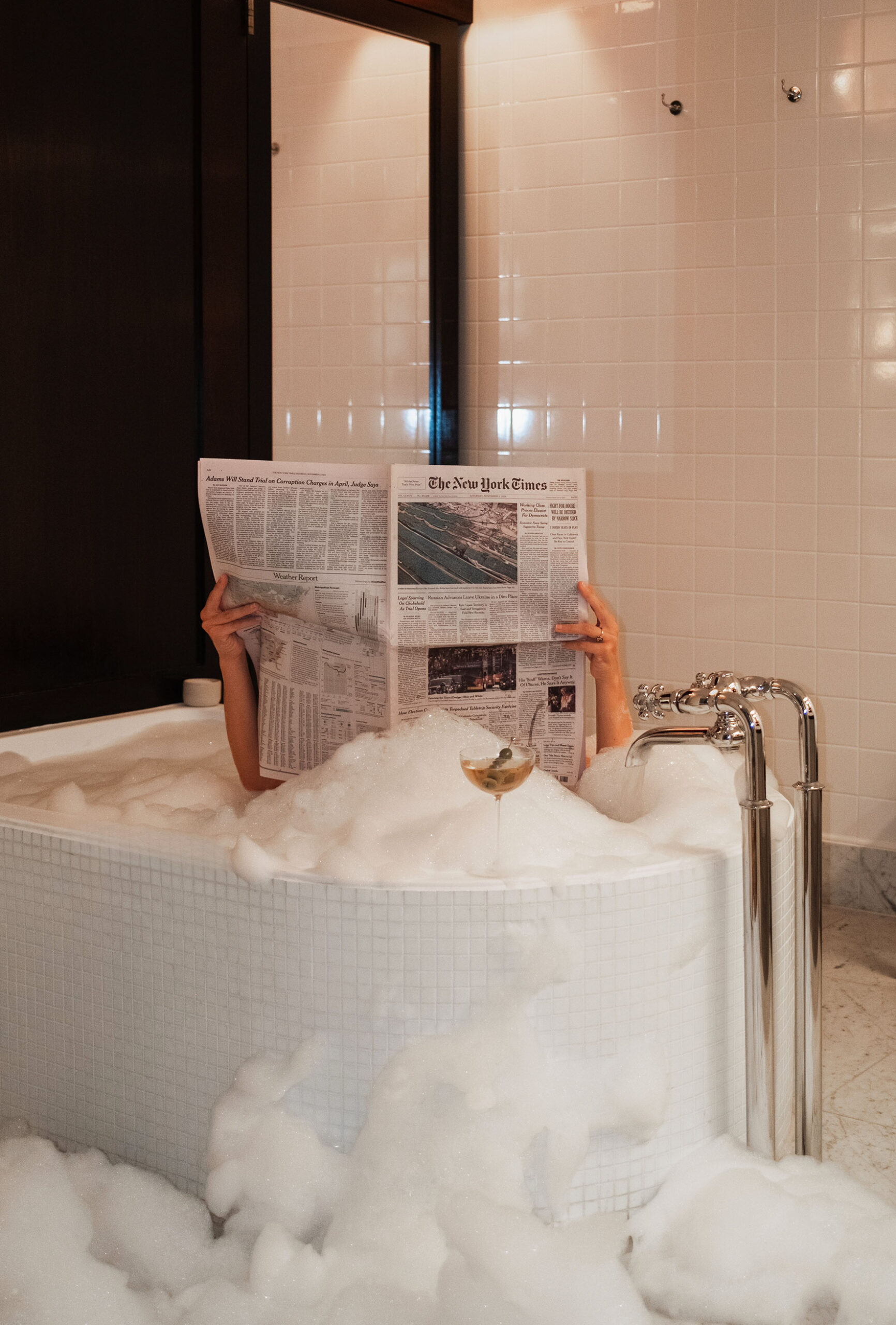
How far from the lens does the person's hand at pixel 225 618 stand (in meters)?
1.86

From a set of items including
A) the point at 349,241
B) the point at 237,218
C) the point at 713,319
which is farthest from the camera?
the point at 349,241

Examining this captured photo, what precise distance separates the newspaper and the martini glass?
29 cm

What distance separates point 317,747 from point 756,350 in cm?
160

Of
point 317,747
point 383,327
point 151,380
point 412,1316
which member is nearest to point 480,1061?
point 412,1316

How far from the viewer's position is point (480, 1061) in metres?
1.50

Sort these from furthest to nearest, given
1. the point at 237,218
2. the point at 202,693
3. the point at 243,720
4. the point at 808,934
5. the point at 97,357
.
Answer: the point at 237,218, the point at 202,693, the point at 97,357, the point at 243,720, the point at 808,934

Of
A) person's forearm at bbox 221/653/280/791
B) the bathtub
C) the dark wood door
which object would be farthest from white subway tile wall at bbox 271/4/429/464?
the bathtub

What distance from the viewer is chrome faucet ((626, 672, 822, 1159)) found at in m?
1.55

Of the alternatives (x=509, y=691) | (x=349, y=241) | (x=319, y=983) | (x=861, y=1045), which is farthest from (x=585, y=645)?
(x=349, y=241)

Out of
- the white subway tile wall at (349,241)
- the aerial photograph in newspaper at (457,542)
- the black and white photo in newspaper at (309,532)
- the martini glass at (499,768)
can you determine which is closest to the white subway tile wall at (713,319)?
the white subway tile wall at (349,241)

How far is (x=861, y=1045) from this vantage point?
2193 mm

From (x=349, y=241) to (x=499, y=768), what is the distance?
6.59 feet

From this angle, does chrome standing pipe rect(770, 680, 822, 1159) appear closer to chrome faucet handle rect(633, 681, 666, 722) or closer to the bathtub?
the bathtub

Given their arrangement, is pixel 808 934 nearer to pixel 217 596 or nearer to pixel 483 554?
pixel 483 554
